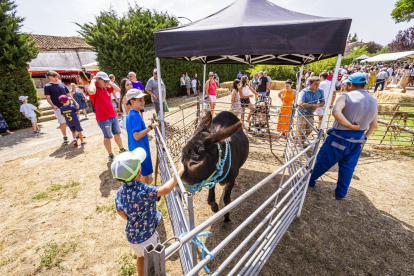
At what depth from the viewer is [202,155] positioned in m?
2.11

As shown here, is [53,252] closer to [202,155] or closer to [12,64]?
[202,155]

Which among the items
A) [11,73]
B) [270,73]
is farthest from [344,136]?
[270,73]

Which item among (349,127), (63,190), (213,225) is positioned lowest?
(213,225)

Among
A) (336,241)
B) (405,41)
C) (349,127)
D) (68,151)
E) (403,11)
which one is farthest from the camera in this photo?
(405,41)

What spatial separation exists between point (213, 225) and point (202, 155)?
5.55 feet

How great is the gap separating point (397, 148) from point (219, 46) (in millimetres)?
6762

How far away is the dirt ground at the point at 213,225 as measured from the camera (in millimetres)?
2469

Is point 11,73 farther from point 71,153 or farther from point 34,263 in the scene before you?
point 34,263

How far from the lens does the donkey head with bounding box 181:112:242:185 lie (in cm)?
195

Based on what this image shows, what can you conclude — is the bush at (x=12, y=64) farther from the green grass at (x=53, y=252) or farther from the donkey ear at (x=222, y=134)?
the donkey ear at (x=222, y=134)

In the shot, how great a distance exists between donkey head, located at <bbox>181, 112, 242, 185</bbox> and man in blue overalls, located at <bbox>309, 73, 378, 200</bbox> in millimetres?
2229

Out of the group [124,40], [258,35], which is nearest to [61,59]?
[124,40]

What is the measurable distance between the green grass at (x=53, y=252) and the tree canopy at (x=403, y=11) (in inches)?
1707

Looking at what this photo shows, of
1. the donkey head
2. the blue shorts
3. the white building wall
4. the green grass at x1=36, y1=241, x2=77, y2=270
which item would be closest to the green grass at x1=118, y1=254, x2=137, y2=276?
the green grass at x1=36, y1=241, x2=77, y2=270
